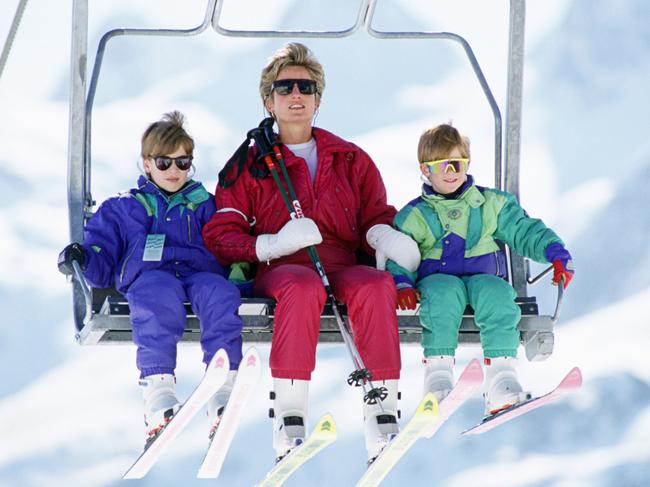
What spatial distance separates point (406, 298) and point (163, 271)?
1.11 m

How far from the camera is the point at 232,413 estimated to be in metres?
6.64

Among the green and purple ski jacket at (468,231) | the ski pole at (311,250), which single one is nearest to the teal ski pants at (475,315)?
the green and purple ski jacket at (468,231)

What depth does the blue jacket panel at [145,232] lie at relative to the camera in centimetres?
719

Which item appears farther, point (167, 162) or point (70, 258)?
point (167, 162)

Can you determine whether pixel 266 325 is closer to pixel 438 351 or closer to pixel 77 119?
pixel 438 351

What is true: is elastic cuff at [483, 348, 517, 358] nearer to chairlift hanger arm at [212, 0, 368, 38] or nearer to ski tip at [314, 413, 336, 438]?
ski tip at [314, 413, 336, 438]

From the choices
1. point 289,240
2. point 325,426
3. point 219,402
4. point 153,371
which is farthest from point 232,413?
point 289,240

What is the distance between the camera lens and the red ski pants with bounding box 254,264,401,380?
670 centimetres

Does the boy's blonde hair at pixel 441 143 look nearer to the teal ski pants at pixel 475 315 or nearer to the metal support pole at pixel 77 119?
the teal ski pants at pixel 475 315

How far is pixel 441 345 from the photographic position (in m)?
7.02

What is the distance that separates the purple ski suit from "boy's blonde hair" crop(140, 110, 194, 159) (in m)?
0.15

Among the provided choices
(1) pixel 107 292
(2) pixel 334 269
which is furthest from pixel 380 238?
(1) pixel 107 292

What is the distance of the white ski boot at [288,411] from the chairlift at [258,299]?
42 centimetres

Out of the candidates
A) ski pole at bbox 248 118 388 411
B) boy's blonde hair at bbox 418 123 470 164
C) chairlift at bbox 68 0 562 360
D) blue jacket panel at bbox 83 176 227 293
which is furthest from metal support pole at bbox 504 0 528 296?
blue jacket panel at bbox 83 176 227 293
